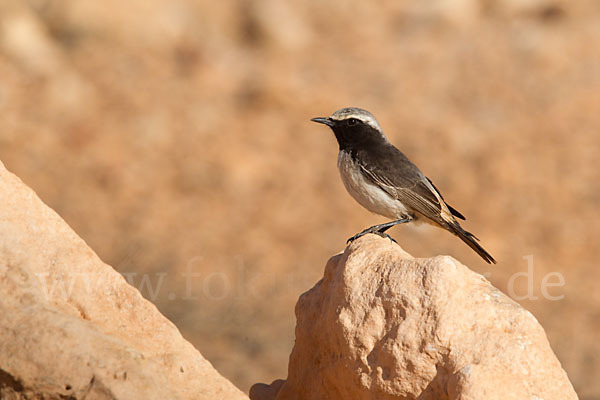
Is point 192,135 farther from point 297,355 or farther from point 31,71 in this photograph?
point 297,355

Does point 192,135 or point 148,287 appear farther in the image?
point 192,135

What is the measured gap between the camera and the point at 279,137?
1812cm

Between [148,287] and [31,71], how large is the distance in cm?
791

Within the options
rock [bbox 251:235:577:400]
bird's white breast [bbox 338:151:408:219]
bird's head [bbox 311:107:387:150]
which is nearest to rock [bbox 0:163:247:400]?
rock [bbox 251:235:577:400]

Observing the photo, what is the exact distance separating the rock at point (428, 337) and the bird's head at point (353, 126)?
2.44 m

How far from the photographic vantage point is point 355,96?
19375 mm

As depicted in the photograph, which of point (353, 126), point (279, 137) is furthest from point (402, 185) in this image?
point (279, 137)

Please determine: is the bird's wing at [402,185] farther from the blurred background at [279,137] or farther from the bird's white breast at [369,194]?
the blurred background at [279,137]

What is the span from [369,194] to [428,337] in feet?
8.87

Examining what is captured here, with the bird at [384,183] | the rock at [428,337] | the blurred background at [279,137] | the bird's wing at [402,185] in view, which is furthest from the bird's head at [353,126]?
the blurred background at [279,137]

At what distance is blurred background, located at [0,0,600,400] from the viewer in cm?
1436

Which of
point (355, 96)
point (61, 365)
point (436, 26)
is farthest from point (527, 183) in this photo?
point (61, 365)

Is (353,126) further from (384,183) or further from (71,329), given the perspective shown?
(71,329)

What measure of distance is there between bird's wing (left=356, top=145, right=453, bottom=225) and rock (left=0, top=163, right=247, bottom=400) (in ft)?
9.39
